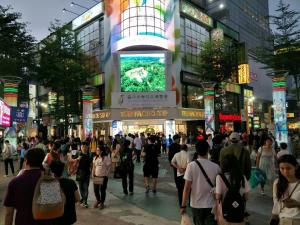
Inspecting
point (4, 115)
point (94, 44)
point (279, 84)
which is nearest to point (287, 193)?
point (4, 115)

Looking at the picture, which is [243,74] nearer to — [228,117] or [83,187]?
[228,117]

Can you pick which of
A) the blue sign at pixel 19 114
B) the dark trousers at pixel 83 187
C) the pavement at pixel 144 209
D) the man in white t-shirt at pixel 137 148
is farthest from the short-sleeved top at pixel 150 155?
the man in white t-shirt at pixel 137 148

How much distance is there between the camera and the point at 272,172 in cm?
1041

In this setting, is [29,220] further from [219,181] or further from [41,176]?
[219,181]

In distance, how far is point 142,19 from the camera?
A: 39125mm

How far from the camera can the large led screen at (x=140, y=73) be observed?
39250mm

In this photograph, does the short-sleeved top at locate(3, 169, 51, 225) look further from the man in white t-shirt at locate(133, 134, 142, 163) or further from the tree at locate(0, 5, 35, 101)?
the tree at locate(0, 5, 35, 101)

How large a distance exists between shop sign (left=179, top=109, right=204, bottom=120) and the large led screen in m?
3.43

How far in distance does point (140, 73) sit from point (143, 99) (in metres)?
2.78

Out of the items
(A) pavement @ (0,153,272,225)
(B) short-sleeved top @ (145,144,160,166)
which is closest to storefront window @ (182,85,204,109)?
(A) pavement @ (0,153,272,225)

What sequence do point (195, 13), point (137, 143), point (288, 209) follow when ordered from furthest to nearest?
point (195, 13)
point (137, 143)
point (288, 209)

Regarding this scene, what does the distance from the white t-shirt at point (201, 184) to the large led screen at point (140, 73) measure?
112 ft

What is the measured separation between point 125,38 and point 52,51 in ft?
24.8

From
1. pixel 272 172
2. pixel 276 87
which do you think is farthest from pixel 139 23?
pixel 272 172
